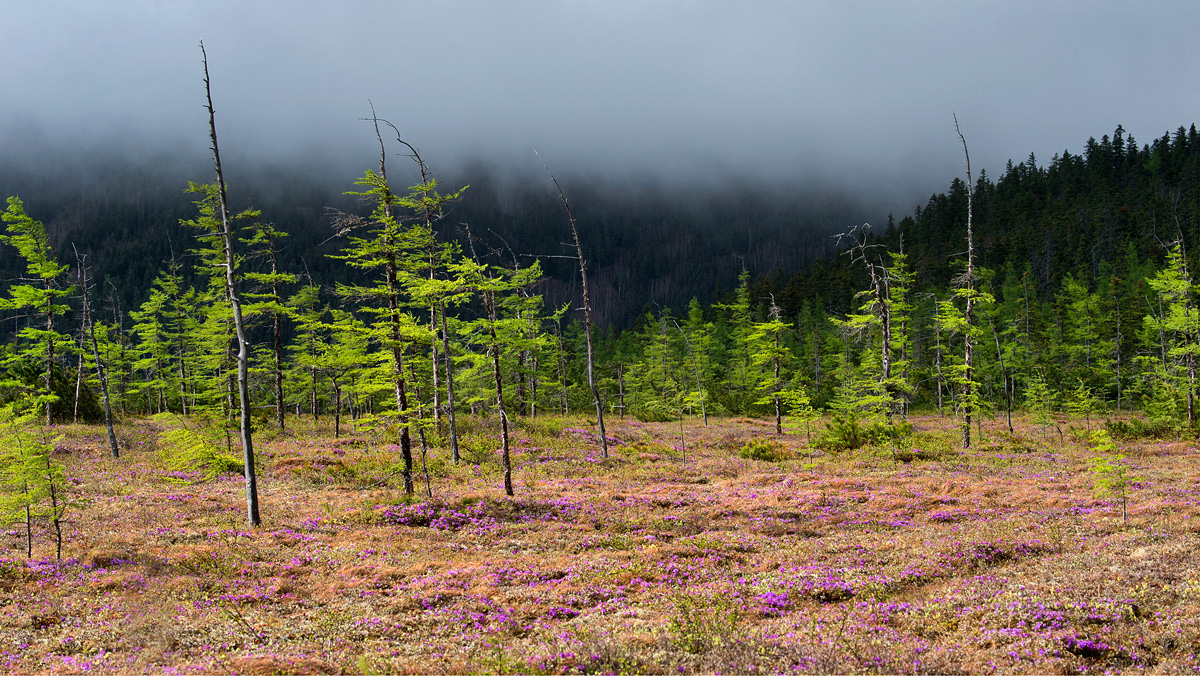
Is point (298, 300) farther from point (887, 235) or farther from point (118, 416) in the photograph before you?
point (887, 235)

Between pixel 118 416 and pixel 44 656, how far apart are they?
120 feet

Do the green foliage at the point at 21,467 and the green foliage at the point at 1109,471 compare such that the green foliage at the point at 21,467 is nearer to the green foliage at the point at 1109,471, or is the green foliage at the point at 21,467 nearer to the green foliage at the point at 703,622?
the green foliage at the point at 703,622

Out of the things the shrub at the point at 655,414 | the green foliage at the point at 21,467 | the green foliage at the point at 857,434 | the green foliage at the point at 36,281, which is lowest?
the shrub at the point at 655,414

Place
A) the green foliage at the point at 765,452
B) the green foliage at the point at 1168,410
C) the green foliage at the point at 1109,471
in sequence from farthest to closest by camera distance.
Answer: the green foliage at the point at 1168,410
the green foliage at the point at 765,452
the green foliage at the point at 1109,471

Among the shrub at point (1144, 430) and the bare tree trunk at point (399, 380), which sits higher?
the bare tree trunk at point (399, 380)

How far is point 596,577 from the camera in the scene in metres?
10.1

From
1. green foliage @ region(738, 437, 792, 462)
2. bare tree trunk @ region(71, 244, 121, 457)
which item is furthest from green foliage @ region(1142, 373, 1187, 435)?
bare tree trunk @ region(71, 244, 121, 457)

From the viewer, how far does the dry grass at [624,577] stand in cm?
676

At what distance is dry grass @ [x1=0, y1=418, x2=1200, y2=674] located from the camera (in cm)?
676

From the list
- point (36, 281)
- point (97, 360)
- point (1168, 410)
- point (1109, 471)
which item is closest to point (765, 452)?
point (1109, 471)

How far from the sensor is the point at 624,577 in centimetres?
1006

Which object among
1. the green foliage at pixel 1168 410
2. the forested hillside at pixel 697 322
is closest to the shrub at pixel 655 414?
the forested hillside at pixel 697 322

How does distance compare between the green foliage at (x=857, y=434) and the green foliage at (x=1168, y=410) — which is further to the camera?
the green foliage at (x=1168, y=410)

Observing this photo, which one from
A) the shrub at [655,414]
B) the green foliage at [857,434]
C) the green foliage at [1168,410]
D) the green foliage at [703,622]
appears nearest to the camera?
the green foliage at [703,622]
